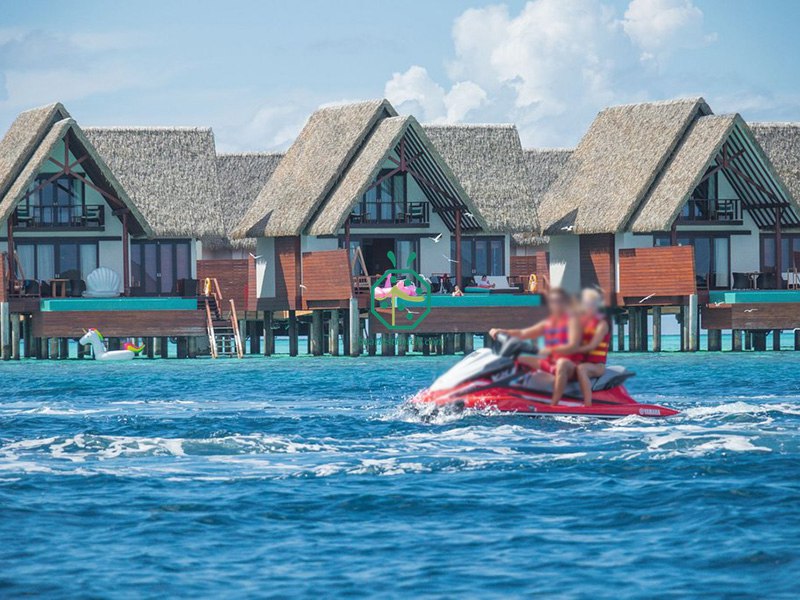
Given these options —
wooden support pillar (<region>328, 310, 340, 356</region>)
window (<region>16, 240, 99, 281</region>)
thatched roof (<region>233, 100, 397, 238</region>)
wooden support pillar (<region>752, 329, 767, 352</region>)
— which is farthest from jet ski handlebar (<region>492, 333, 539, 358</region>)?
wooden support pillar (<region>752, 329, 767, 352</region>)

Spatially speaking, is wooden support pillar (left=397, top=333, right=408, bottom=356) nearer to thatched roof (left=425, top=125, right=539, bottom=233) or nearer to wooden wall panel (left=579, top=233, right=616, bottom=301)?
thatched roof (left=425, top=125, right=539, bottom=233)

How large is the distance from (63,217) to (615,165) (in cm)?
1883

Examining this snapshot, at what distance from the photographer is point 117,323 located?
52781 mm

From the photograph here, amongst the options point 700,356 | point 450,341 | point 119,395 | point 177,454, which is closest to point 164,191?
point 450,341

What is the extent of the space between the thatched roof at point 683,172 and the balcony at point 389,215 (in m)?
7.01

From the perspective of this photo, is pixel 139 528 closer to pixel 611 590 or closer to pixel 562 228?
pixel 611 590

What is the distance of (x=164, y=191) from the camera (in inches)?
2266

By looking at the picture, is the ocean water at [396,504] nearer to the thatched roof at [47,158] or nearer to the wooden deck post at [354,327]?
the wooden deck post at [354,327]

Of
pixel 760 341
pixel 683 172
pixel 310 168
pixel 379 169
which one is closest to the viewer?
pixel 379 169

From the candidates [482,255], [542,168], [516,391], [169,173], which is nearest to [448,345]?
[482,255]

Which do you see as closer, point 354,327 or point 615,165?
point 354,327

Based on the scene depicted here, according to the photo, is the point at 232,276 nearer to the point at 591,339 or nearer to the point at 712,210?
the point at 712,210

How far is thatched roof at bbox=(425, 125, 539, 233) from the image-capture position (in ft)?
190

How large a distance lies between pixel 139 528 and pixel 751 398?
707 inches
